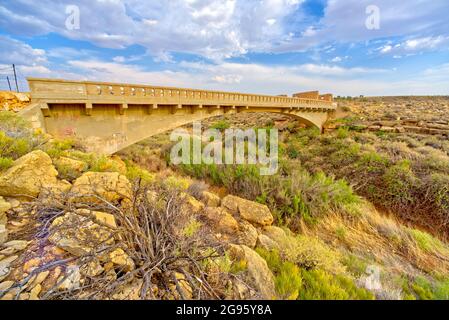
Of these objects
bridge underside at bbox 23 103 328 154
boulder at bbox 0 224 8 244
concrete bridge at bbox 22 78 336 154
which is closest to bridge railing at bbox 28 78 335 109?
concrete bridge at bbox 22 78 336 154

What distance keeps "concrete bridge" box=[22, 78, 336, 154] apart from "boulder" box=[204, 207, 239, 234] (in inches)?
170

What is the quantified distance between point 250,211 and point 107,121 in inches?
211

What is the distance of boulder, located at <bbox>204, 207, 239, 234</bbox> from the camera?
390cm

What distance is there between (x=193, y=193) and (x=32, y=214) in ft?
11.3

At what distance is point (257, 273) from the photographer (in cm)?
222

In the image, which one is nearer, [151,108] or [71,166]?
[71,166]

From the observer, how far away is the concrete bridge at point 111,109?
4.93 m

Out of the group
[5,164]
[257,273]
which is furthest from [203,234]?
[5,164]

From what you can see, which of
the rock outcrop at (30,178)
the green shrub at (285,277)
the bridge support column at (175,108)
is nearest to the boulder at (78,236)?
the rock outcrop at (30,178)

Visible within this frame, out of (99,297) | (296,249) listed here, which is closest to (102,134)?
(99,297)

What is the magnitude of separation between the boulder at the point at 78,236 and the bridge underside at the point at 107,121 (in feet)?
14.4

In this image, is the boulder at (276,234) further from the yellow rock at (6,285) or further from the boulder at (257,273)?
the yellow rock at (6,285)

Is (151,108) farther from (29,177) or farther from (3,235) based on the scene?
(3,235)

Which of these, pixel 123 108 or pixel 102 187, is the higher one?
pixel 123 108
